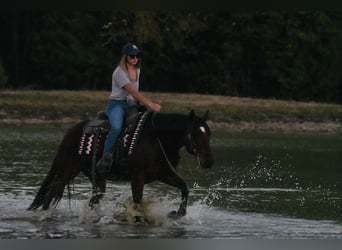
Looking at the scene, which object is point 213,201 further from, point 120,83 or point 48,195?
point 120,83

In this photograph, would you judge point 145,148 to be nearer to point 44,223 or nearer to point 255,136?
point 44,223

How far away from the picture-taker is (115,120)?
1238 cm

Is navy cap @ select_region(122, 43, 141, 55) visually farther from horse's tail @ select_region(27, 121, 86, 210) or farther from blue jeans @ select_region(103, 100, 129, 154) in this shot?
horse's tail @ select_region(27, 121, 86, 210)

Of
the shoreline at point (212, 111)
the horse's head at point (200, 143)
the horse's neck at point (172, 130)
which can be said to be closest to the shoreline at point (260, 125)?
the shoreline at point (212, 111)

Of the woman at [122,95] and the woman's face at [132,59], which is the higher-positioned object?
the woman's face at [132,59]

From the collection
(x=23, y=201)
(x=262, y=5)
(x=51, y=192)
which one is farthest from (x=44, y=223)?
(x=262, y=5)

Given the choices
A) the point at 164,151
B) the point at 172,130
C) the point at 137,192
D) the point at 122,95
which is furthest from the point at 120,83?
the point at 137,192

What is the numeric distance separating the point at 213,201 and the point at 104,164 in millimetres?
2689

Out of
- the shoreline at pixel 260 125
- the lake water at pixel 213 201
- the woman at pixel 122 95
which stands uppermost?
the woman at pixel 122 95

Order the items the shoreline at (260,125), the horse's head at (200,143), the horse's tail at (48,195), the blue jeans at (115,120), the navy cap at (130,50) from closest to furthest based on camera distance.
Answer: the horse's head at (200,143) → the navy cap at (130,50) → the blue jeans at (115,120) → the horse's tail at (48,195) → the shoreline at (260,125)

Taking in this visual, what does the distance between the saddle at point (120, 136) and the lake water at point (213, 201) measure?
592 millimetres

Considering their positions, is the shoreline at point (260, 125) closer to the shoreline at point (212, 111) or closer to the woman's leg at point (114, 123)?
the shoreline at point (212, 111)

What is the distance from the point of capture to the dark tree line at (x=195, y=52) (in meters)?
47.2

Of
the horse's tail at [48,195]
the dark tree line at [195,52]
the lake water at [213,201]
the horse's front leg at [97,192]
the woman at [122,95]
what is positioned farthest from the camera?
the dark tree line at [195,52]
